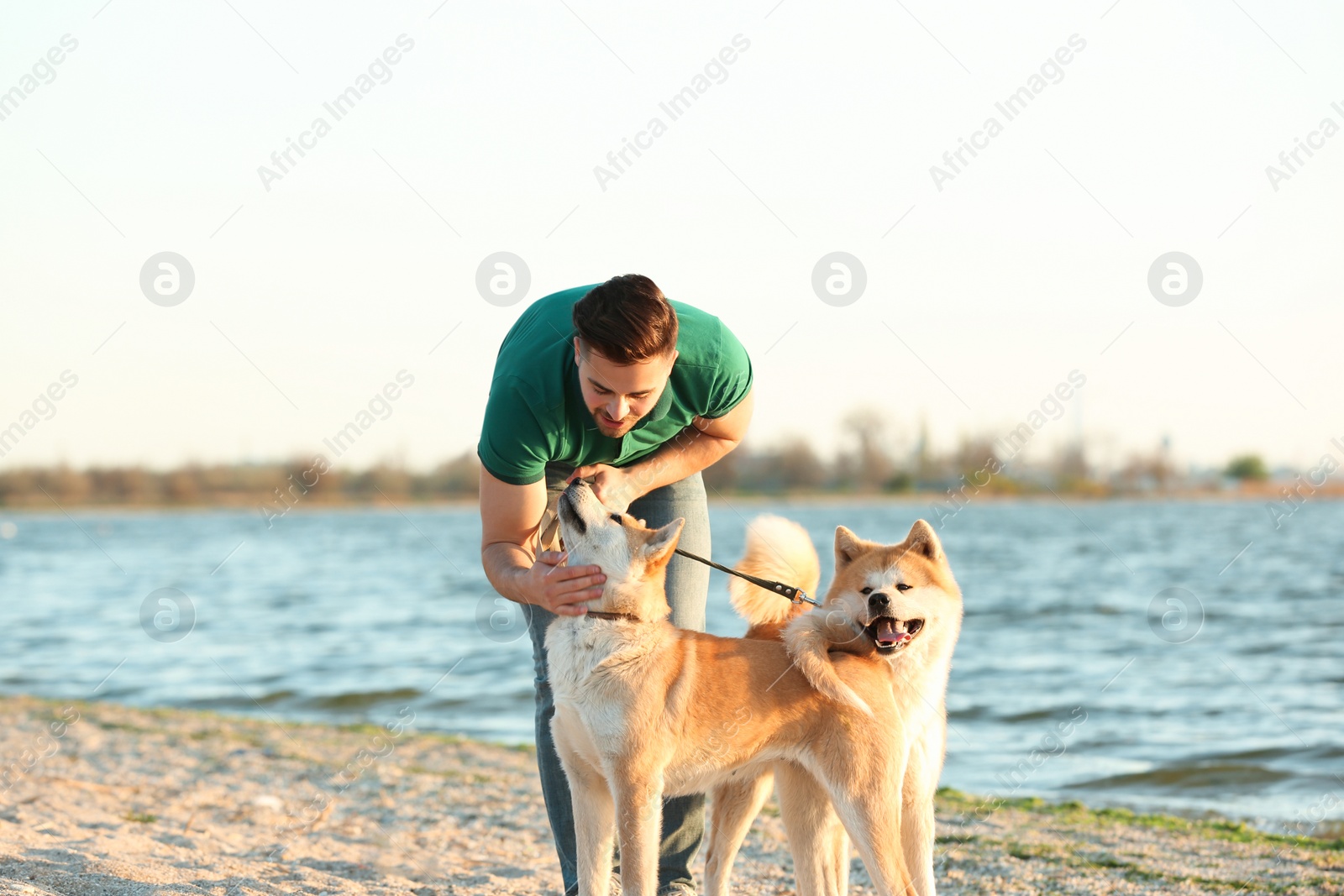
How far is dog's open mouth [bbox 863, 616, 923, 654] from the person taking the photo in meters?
3.65

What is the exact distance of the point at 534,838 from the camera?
18.9 feet

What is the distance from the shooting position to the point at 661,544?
3.52 m

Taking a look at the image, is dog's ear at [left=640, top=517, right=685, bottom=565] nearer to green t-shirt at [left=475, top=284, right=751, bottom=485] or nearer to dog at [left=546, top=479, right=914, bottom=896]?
dog at [left=546, top=479, right=914, bottom=896]

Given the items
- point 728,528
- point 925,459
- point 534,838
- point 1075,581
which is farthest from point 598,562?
point 925,459

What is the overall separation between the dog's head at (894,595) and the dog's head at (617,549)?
2.14ft

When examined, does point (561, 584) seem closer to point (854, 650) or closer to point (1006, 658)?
point (854, 650)

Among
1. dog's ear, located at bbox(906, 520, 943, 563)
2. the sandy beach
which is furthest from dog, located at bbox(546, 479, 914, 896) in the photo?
the sandy beach

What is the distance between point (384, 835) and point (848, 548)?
3292 mm

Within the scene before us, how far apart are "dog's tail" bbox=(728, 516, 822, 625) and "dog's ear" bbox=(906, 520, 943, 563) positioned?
0.35 metres

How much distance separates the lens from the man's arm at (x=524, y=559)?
340cm

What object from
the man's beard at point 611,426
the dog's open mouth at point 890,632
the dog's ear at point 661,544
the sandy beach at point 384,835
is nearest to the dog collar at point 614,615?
the dog's ear at point 661,544

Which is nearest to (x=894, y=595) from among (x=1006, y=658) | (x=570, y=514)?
(x=570, y=514)

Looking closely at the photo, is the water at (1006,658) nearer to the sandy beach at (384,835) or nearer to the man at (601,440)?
the sandy beach at (384,835)

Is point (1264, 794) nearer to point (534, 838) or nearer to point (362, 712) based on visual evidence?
point (534, 838)
